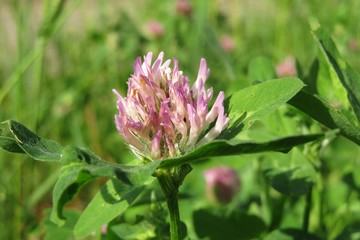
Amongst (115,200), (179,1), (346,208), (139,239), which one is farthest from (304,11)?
(115,200)

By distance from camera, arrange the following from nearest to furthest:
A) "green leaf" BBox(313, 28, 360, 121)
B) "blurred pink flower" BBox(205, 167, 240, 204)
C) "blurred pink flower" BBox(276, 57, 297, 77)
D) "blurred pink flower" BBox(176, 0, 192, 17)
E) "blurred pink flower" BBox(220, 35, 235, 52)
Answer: "green leaf" BBox(313, 28, 360, 121)
"blurred pink flower" BBox(205, 167, 240, 204)
"blurred pink flower" BBox(276, 57, 297, 77)
"blurred pink flower" BBox(220, 35, 235, 52)
"blurred pink flower" BBox(176, 0, 192, 17)

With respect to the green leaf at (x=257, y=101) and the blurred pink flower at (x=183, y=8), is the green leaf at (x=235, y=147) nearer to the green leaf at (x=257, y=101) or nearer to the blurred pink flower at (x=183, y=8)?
the green leaf at (x=257, y=101)

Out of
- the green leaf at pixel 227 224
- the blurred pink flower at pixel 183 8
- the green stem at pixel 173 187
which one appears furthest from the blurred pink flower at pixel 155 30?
the green stem at pixel 173 187

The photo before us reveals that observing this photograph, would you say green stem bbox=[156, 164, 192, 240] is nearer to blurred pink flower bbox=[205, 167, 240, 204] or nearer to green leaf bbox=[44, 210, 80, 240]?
green leaf bbox=[44, 210, 80, 240]

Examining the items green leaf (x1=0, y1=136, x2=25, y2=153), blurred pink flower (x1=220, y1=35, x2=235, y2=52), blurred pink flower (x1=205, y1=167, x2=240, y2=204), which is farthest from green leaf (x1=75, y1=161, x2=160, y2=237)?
blurred pink flower (x1=220, y1=35, x2=235, y2=52)

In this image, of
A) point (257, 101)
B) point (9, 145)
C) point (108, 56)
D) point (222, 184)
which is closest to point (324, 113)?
point (257, 101)
